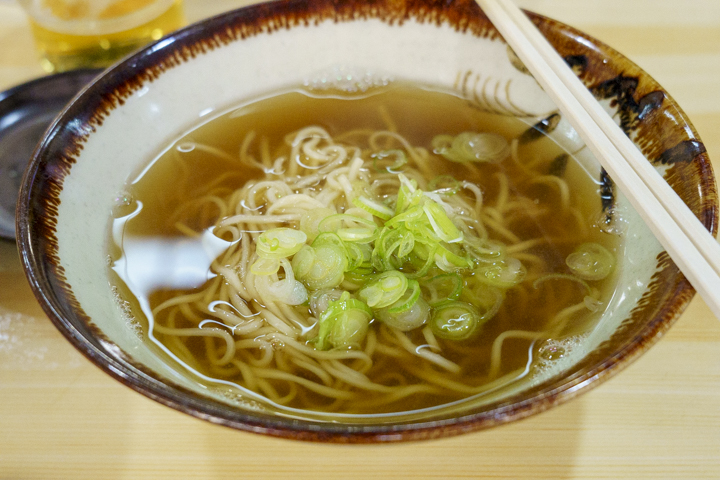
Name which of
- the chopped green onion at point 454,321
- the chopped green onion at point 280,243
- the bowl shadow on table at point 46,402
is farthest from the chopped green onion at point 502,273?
the bowl shadow on table at point 46,402

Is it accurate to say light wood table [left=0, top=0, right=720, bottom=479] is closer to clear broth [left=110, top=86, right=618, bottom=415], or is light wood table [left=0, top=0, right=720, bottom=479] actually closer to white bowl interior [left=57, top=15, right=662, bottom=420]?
clear broth [left=110, top=86, right=618, bottom=415]

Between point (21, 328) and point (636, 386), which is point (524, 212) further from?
point (21, 328)

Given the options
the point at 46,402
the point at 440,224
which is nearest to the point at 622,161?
the point at 440,224

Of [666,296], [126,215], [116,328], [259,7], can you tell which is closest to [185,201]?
[126,215]

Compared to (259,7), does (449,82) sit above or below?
below

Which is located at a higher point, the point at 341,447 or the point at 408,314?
the point at 408,314

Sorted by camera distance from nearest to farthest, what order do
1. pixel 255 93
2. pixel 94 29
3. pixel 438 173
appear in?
pixel 438 173 < pixel 255 93 < pixel 94 29

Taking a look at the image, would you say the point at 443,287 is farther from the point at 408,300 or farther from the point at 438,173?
the point at 438,173
